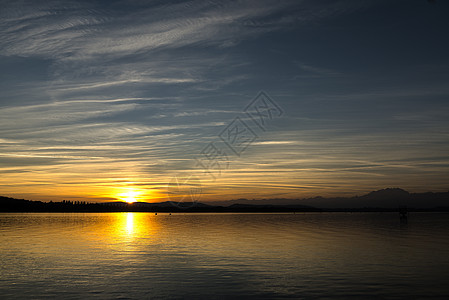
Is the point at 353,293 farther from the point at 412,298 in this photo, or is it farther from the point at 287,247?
the point at 287,247

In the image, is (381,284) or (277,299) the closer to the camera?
(277,299)

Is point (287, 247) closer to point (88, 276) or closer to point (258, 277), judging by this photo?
point (258, 277)

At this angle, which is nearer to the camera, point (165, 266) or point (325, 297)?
point (325, 297)

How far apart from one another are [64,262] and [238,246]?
2538cm

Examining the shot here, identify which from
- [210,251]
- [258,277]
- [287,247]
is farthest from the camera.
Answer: [287,247]

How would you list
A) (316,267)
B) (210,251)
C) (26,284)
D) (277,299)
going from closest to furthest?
(277,299), (26,284), (316,267), (210,251)

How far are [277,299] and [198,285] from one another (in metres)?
7.24

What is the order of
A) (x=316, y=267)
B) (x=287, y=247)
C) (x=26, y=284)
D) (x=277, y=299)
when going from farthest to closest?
(x=287, y=247), (x=316, y=267), (x=26, y=284), (x=277, y=299)

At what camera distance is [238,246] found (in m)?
60.6

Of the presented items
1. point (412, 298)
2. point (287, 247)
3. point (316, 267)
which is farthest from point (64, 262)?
point (412, 298)

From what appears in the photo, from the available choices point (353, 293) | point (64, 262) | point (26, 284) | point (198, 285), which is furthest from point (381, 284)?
point (64, 262)

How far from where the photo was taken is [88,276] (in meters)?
35.7

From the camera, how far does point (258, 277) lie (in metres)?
35.2

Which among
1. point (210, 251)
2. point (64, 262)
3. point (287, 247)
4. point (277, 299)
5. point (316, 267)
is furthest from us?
point (287, 247)
